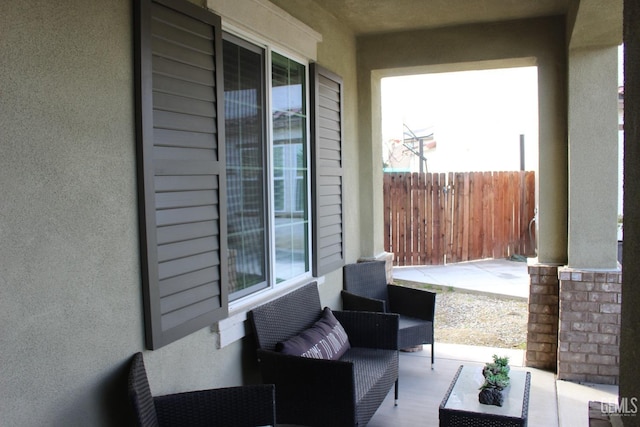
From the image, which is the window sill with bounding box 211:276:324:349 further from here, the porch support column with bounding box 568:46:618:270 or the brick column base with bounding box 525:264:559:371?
the porch support column with bounding box 568:46:618:270

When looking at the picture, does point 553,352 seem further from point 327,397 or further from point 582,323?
point 327,397

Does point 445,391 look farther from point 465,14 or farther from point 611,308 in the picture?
point 465,14

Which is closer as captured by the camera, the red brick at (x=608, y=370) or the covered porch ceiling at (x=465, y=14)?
the covered porch ceiling at (x=465, y=14)

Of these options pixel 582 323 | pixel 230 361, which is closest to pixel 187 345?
pixel 230 361

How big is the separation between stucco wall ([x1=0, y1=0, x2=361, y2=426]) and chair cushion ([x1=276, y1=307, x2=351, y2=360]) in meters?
0.87

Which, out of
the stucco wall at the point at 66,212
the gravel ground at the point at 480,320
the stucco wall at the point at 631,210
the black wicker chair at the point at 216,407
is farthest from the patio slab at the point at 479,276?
the stucco wall at the point at 66,212

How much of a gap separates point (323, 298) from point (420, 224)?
514 cm

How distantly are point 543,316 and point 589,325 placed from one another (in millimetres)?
388

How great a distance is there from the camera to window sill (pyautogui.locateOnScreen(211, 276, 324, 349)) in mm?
2793

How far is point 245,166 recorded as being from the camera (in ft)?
10.3

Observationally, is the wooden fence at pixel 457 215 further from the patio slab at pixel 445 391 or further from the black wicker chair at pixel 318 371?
the black wicker chair at pixel 318 371

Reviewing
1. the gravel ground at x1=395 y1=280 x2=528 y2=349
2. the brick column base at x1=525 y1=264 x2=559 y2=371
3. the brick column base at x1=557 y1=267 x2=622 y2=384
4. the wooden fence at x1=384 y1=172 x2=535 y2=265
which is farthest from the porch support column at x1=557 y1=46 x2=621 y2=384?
the wooden fence at x1=384 y1=172 x2=535 y2=265

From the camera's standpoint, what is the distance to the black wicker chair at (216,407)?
2244 millimetres

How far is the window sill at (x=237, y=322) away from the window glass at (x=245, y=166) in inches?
2.3
